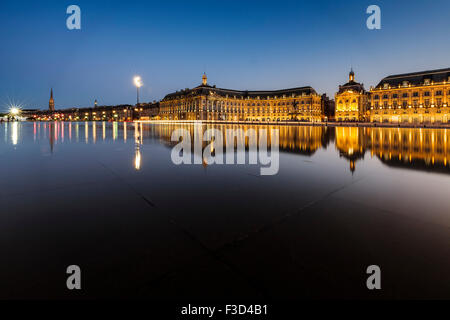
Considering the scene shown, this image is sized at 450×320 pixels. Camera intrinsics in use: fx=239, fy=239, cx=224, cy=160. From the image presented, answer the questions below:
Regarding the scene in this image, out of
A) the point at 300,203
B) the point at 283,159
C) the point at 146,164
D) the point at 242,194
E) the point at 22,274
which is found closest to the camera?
the point at 22,274

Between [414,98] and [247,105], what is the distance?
77038 mm

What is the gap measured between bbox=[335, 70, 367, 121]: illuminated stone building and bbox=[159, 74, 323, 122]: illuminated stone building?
1316cm

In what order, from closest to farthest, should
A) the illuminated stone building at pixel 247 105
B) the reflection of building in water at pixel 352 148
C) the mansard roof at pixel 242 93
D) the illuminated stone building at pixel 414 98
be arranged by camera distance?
the reflection of building in water at pixel 352 148 → the illuminated stone building at pixel 414 98 → the illuminated stone building at pixel 247 105 → the mansard roof at pixel 242 93

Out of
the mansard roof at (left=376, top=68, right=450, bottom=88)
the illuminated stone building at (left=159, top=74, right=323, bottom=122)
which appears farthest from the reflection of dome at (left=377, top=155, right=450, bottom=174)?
the illuminated stone building at (left=159, top=74, right=323, bottom=122)

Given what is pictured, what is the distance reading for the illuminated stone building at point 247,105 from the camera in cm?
12156

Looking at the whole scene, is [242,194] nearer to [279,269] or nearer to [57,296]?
[279,269]

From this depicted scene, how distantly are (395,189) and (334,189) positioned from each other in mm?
1627

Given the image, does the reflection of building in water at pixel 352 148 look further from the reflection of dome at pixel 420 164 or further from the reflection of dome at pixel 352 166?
the reflection of dome at pixel 420 164

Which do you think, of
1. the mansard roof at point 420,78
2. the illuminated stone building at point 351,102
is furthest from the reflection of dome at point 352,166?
the illuminated stone building at point 351,102

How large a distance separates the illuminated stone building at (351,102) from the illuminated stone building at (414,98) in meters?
11.5

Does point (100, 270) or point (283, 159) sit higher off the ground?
point (283, 159)

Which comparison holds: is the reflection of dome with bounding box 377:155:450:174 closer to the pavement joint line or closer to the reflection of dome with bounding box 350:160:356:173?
the reflection of dome with bounding box 350:160:356:173
